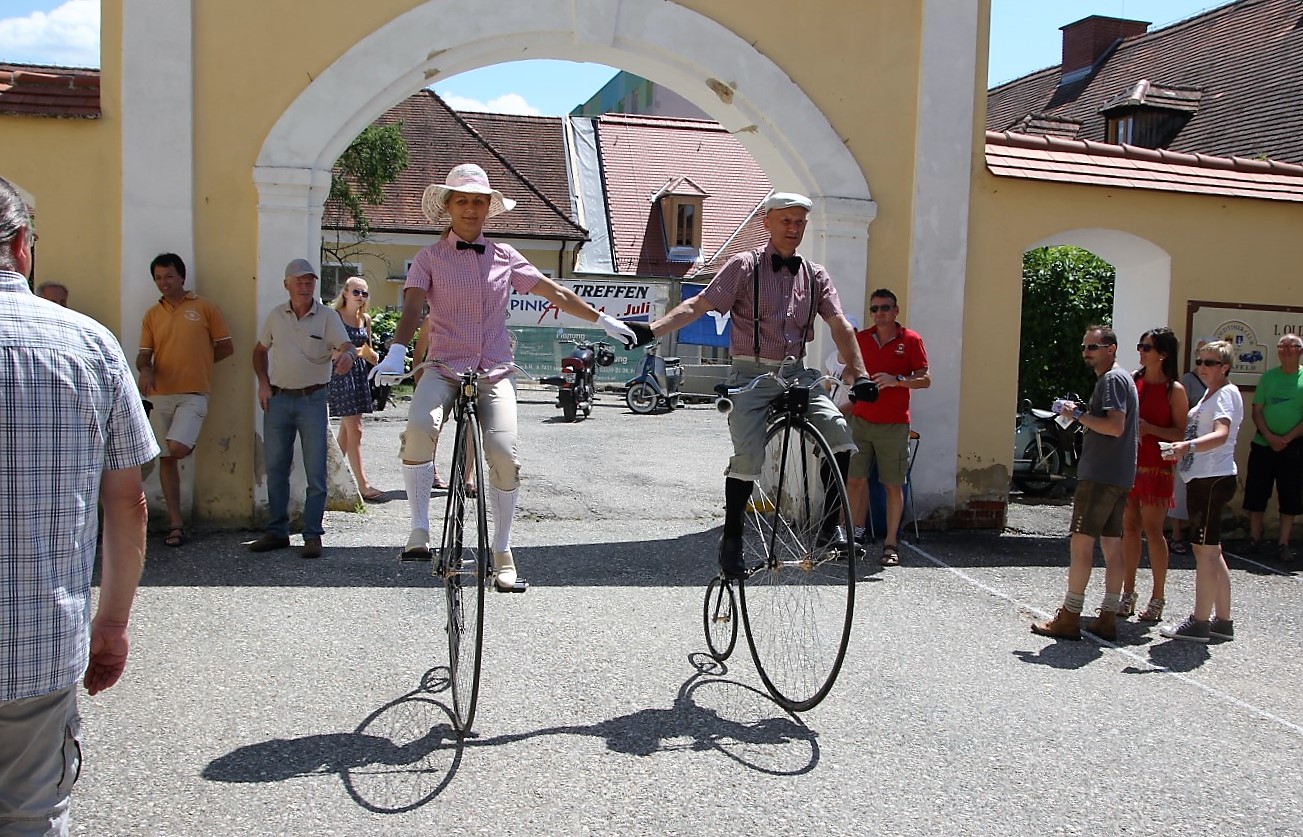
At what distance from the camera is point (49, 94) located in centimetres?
828

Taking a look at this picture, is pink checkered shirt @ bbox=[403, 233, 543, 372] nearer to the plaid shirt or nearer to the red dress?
the plaid shirt

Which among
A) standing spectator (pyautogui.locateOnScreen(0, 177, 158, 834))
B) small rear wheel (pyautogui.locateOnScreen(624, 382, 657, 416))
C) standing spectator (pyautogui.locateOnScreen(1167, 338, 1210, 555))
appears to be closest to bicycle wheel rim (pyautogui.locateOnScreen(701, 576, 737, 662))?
standing spectator (pyautogui.locateOnScreen(0, 177, 158, 834))

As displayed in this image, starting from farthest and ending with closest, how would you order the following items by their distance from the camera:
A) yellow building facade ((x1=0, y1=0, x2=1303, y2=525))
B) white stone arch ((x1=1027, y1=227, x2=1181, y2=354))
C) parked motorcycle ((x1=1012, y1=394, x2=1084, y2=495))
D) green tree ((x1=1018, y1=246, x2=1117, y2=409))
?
green tree ((x1=1018, y1=246, x2=1117, y2=409)) → parked motorcycle ((x1=1012, y1=394, x2=1084, y2=495)) → white stone arch ((x1=1027, y1=227, x2=1181, y2=354)) → yellow building facade ((x1=0, y1=0, x2=1303, y2=525))

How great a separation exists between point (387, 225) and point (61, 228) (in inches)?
981

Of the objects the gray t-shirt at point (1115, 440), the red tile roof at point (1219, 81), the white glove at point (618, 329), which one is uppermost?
the red tile roof at point (1219, 81)

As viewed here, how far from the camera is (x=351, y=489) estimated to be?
9.62 m

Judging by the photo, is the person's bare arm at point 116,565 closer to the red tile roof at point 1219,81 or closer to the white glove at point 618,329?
the white glove at point 618,329

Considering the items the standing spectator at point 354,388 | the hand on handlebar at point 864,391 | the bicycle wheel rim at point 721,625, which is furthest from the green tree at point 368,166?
the hand on handlebar at point 864,391

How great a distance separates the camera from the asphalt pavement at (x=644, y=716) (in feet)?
13.4

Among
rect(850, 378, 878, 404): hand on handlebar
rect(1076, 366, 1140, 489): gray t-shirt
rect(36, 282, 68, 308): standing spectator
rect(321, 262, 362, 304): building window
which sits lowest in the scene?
rect(1076, 366, 1140, 489): gray t-shirt

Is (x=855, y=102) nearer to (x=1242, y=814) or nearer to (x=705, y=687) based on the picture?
(x=705, y=687)

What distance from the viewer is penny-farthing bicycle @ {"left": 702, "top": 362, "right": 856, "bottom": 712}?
5168 millimetres

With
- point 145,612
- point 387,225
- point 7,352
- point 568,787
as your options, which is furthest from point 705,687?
point 387,225

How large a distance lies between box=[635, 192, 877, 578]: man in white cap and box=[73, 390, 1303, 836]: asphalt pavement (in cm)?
90
